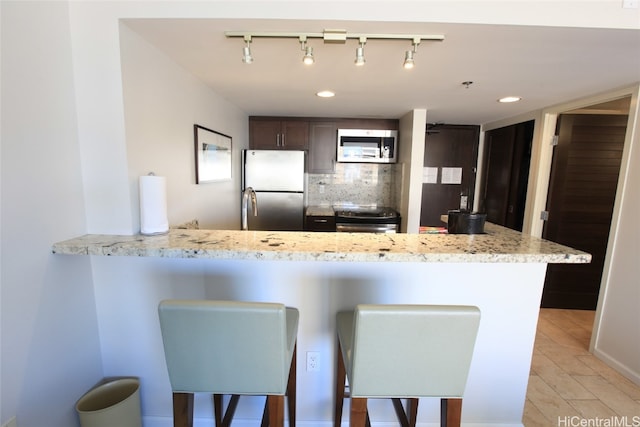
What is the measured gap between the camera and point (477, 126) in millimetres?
3889

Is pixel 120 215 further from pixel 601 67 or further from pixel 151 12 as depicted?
pixel 601 67

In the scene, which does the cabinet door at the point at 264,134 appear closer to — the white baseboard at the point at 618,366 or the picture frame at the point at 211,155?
the picture frame at the point at 211,155

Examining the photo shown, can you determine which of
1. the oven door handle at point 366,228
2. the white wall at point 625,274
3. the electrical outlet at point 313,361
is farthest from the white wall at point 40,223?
the white wall at point 625,274

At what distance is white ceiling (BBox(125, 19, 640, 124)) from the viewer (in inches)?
50.5

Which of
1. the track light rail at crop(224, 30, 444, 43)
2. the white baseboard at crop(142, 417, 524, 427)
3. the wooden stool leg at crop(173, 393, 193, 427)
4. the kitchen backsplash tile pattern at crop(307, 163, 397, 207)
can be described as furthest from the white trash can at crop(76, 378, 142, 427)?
the kitchen backsplash tile pattern at crop(307, 163, 397, 207)

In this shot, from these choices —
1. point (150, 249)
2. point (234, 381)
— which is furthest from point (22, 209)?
point (234, 381)

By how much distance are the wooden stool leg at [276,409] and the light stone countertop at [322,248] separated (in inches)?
19.9

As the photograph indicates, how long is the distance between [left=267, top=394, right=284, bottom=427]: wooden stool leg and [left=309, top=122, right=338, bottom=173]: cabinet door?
2.94 metres

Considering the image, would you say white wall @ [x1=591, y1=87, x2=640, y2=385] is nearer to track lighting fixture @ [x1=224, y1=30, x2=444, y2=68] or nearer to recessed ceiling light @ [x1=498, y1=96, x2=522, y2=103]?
recessed ceiling light @ [x1=498, y1=96, x2=522, y2=103]

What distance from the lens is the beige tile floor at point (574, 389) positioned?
172 centimetres

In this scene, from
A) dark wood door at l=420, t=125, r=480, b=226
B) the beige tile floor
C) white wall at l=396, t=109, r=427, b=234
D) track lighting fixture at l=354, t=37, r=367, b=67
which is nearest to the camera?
track lighting fixture at l=354, t=37, r=367, b=67

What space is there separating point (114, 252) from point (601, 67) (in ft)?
9.06

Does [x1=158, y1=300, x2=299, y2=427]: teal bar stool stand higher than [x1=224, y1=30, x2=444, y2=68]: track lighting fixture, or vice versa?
[x1=224, y1=30, x2=444, y2=68]: track lighting fixture

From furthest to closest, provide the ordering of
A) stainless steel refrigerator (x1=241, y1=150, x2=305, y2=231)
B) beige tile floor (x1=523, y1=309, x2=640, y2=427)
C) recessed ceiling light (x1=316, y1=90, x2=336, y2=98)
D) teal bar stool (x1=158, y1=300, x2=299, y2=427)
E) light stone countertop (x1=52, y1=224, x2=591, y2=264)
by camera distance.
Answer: stainless steel refrigerator (x1=241, y1=150, x2=305, y2=231) → recessed ceiling light (x1=316, y1=90, x2=336, y2=98) → beige tile floor (x1=523, y1=309, x2=640, y2=427) → light stone countertop (x1=52, y1=224, x2=591, y2=264) → teal bar stool (x1=158, y1=300, x2=299, y2=427)
